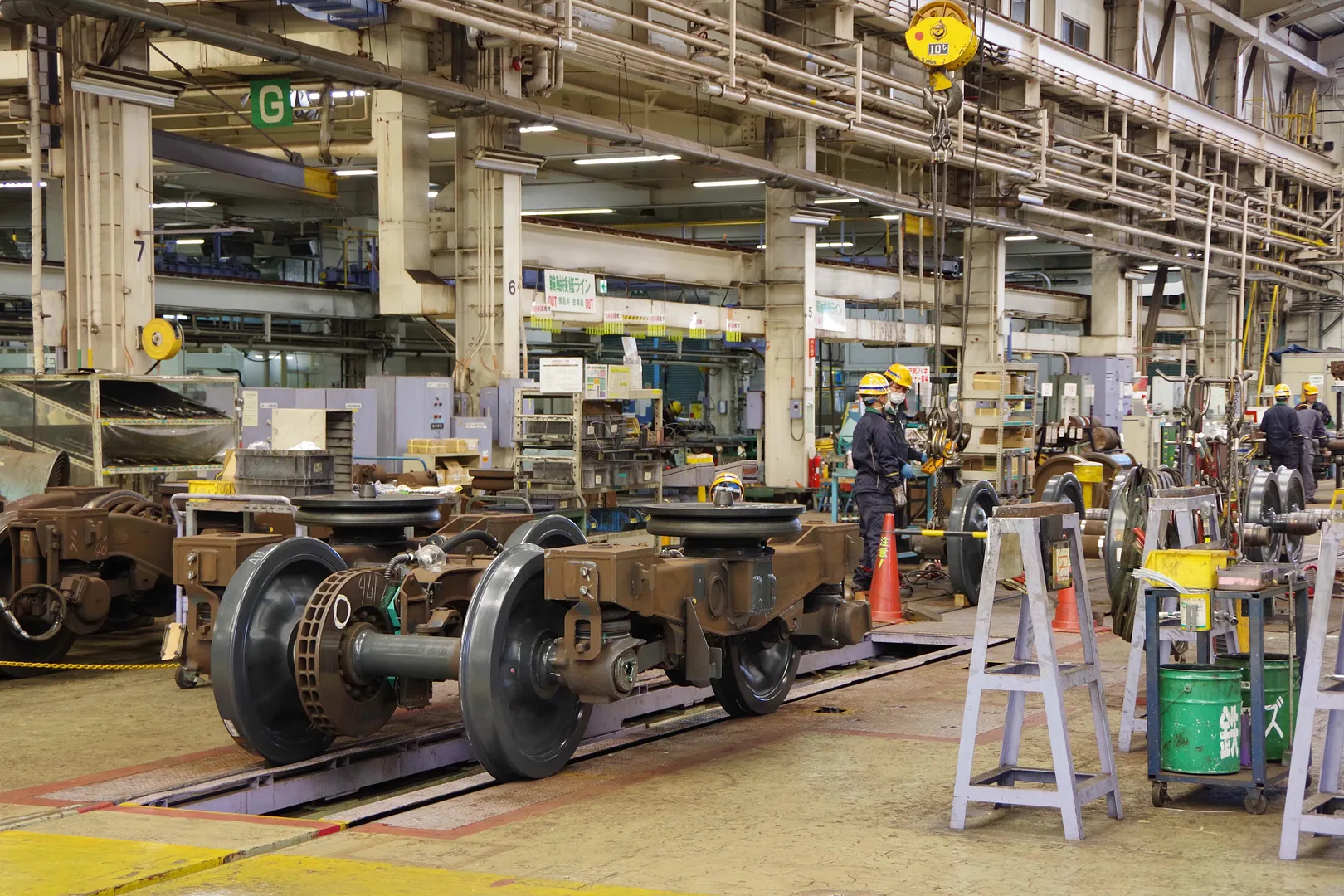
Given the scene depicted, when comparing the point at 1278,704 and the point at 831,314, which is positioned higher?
the point at 831,314

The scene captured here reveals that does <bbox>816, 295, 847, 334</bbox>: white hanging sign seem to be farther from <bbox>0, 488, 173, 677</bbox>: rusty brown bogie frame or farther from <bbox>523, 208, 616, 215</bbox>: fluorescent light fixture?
<bbox>0, 488, 173, 677</bbox>: rusty brown bogie frame

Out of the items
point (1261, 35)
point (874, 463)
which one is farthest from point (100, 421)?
point (1261, 35)

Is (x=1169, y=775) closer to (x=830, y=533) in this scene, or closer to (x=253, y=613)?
(x=830, y=533)

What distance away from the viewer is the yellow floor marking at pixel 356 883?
4.45 m

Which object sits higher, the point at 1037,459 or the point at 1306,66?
the point at 1306,66

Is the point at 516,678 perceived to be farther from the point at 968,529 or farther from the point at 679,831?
the point at 968,529

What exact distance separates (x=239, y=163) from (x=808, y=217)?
7971 millimetres

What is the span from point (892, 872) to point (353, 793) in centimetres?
301

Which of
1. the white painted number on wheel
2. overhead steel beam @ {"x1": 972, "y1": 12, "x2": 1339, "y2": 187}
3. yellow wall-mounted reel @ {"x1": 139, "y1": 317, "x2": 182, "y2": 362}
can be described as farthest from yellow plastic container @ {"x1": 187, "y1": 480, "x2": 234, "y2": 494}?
overhead steel beam @ {"x1": 972, "y1": 12, "x2": 1339, "y2": 187}

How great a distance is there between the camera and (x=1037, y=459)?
18750mm

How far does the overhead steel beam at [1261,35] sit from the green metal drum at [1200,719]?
79.2ft

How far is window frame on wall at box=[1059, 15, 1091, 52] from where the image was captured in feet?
81.6

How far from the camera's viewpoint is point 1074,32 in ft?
83.3

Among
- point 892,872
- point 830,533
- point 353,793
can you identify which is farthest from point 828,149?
point 892,872
